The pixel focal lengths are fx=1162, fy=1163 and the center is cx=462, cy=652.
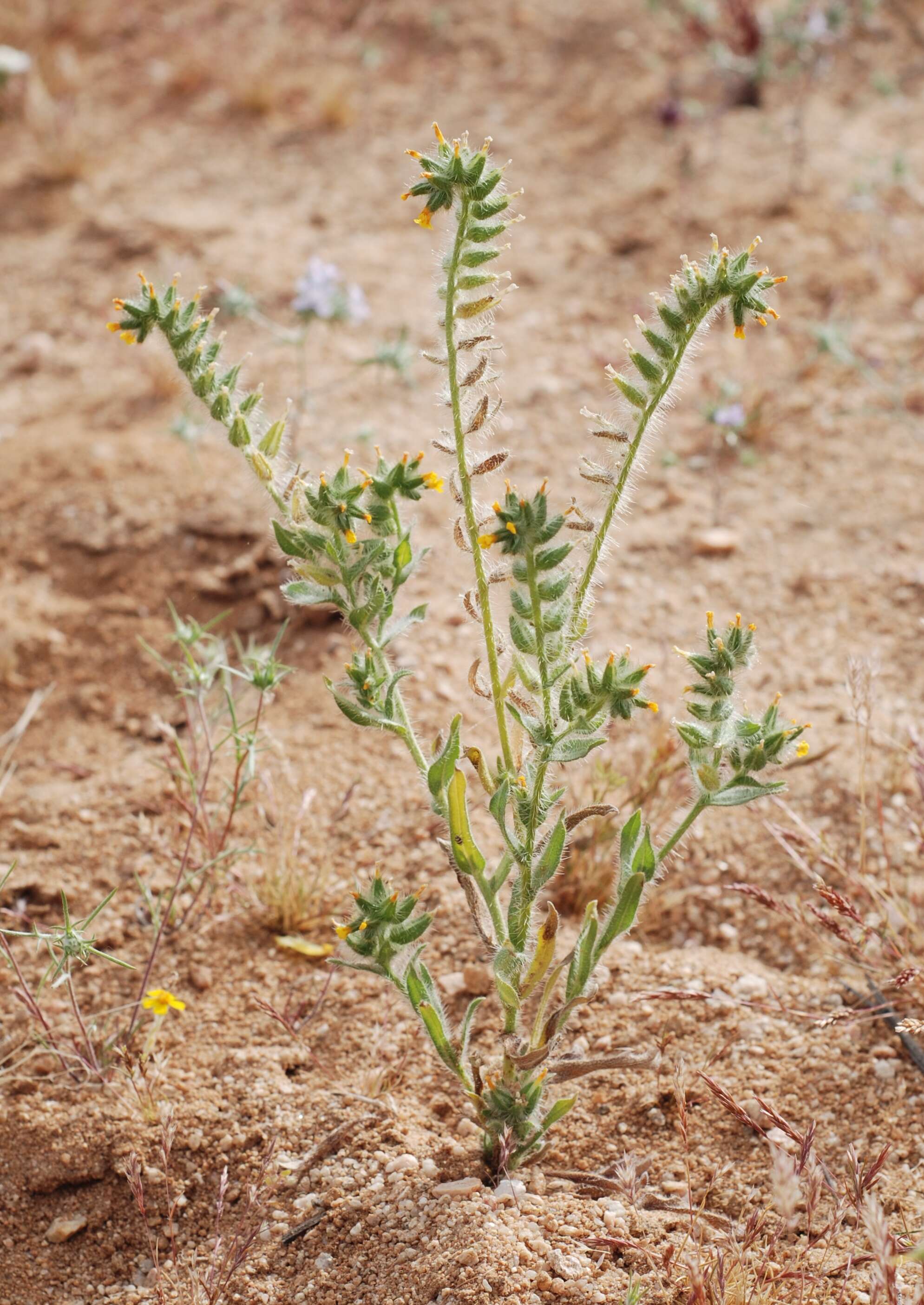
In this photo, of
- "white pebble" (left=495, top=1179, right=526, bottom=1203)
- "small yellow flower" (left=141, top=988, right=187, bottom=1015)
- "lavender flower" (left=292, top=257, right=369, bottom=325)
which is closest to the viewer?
"white pebble" (left=495, top=1179, right=526, bottom=1203)

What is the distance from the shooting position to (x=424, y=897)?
104 inches

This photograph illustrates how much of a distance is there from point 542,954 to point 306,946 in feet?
2.42

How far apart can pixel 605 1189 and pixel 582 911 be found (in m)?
0.67

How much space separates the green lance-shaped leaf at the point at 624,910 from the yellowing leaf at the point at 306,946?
835 millimetres

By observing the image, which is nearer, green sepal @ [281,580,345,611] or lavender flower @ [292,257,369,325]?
green sepal @ [281,580,345,611]

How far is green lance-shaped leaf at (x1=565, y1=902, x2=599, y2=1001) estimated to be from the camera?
1.92 m

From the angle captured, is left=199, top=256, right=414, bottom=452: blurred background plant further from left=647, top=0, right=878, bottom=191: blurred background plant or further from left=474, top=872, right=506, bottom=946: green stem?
left=647, top=0, right=878, bottom=191: blurred background plant

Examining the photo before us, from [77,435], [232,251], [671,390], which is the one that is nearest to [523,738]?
[671,390]

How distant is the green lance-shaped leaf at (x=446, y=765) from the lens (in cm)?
183

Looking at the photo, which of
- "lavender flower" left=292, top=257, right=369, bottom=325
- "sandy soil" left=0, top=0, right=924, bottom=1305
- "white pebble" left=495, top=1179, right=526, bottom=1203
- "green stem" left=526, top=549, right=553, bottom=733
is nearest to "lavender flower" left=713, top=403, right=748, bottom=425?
"sandy soil" left=0, top=0, right=924, bottom=1305

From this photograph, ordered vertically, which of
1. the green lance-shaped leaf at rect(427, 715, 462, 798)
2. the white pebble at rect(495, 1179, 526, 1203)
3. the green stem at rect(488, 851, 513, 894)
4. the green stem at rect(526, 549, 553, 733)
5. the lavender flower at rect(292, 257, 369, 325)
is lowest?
the white pebble at rect(495, 1179, 526, 1203)

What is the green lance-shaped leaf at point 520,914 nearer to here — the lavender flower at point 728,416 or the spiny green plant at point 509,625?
the spiny green plant at point 509,625

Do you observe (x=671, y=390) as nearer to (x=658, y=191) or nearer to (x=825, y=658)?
(x=825, y=658)

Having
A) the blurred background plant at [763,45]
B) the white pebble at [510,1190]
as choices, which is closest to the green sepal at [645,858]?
the white pebble at [510,1190]
